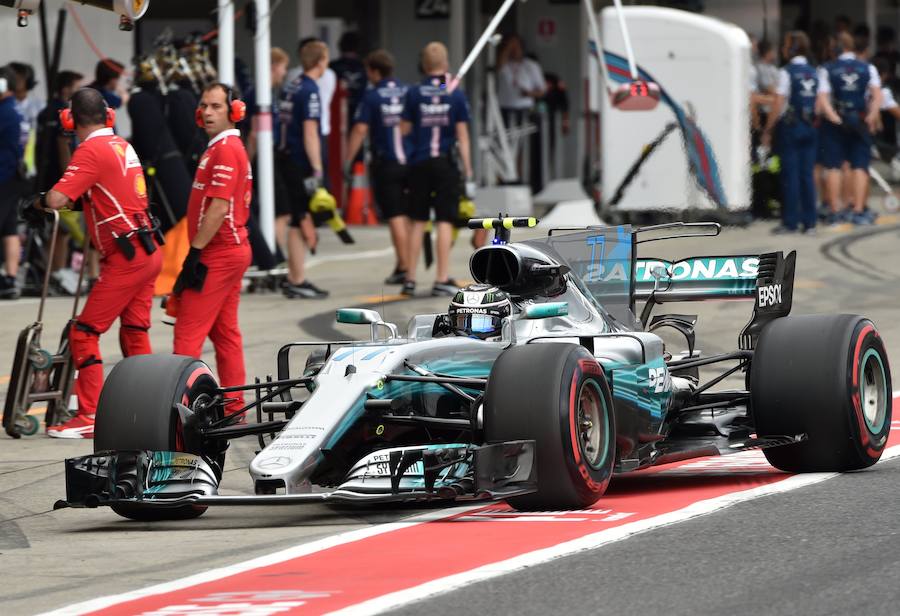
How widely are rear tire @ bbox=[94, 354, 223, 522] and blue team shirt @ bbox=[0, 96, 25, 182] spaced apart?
8.27 metres

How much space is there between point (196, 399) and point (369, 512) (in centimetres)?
92

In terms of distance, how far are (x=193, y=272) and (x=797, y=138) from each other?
39.5ft

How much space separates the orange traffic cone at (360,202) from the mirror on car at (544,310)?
15.1 metres

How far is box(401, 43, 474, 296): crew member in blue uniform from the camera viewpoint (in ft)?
52.7

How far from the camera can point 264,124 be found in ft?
53.1

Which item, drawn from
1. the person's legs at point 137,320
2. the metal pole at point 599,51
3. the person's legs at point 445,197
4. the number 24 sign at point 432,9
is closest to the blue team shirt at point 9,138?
the person's legs at point 445,197

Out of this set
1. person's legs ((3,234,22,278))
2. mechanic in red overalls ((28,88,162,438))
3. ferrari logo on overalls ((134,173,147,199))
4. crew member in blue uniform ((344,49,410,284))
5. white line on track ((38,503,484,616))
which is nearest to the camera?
white line on track ((38,503,484,616))

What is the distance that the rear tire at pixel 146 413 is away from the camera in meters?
7.99

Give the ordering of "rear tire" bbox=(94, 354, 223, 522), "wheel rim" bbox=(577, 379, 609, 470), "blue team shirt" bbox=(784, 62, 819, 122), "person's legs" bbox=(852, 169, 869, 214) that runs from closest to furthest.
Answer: "wheel rim" bbox=(577, 379, 609, 470) < "rear tire" bbox=(94, 354, 223, 522) < "blue team shirt" bbox=(784, 62, 819, 122) < "person's legs" bbox=(852, 169, 869, 214)

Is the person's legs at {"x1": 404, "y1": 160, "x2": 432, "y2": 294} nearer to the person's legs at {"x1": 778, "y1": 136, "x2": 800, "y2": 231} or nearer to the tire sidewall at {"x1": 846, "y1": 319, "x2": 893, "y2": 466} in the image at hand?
the person's legs at {"x1": 778, "y1": 136, "x2": 800, "y2": 231}

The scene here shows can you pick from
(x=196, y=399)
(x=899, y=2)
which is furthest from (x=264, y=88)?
(x=899, y=2)

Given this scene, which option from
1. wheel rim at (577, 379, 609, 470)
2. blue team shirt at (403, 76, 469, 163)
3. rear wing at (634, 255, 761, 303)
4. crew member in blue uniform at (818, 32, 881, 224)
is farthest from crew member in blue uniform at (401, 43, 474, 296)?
wheel rim at (577, 379, 609, 470)

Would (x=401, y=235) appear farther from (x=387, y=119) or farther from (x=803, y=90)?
(x=803, y=90)

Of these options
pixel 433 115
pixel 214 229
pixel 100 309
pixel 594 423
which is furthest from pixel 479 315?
pixel 433 115
